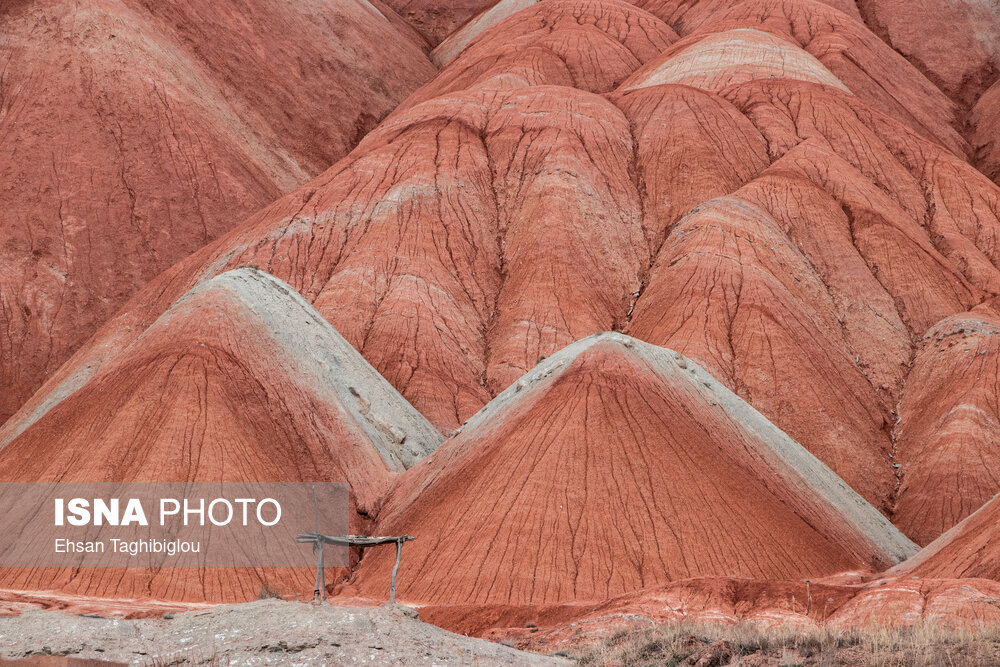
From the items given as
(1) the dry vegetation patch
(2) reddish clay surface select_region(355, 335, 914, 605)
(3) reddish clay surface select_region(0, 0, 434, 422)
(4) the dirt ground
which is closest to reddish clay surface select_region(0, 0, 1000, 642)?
(2) reddish clay surface select_region(355, 335, 914, 605)

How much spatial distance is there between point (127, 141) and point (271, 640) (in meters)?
65.4

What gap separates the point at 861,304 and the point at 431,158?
2208cm

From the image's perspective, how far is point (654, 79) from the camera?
8056 centimetres

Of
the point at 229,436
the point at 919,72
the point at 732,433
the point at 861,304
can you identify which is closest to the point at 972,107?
the point at 919,72

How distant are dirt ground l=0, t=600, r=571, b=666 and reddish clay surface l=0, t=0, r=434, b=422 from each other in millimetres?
50630

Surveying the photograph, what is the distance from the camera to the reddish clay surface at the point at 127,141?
2847 inches

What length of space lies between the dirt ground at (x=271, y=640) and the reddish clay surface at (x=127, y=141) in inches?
1993

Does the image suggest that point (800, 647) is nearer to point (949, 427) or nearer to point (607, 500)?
point (607, 500)

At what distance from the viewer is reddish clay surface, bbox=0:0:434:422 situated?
237 ft

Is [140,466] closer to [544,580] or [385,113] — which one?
[544,580]

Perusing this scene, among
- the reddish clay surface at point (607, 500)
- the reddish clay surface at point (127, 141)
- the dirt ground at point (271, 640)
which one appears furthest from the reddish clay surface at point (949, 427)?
the reddish clay surface at point (127, 141)

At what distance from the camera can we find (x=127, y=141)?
7975 centimetres

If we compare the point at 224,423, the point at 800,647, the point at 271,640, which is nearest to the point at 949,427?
the point at 224,423

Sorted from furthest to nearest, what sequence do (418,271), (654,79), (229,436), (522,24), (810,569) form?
(522,24)
(654,79)
(418,271)
(229,436)
(810,569)
